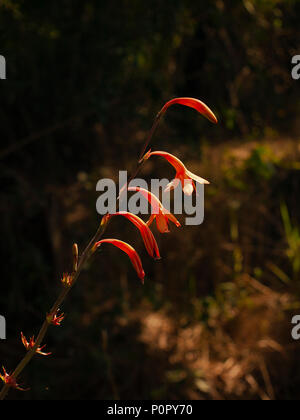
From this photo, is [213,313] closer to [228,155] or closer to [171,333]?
[171,333]

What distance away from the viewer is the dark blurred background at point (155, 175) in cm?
308

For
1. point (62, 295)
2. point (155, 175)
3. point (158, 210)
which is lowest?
point (62, 295)

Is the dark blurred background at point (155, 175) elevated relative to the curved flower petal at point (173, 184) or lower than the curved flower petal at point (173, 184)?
elevated

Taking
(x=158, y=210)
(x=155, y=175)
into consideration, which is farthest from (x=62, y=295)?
(x=155, y=175)

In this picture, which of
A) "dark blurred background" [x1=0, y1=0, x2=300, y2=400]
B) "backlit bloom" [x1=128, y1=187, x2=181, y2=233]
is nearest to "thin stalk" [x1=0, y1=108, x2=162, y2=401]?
"backlit bloom" [x1=128, y1=187, x2=181, y2=233]

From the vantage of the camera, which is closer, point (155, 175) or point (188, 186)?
point (188, 186)

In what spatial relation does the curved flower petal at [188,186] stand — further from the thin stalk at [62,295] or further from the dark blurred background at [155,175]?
the dark blurred background at [155,175]

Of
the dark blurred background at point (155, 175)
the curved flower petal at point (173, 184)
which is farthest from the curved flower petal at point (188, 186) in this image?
the dark blurred background at point (155, 175)

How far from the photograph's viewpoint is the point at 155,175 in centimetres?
384

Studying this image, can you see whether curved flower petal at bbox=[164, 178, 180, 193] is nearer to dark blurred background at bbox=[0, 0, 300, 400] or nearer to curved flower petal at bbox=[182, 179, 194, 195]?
curved flower petal at bbox=[182, 179, 194, 195]

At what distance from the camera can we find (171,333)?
3.61 m

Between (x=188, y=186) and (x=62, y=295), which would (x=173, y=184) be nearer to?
(x=188, y=186)

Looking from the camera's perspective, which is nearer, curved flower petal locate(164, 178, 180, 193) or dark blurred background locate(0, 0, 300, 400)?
curved flower petal locate(164, 178, 180, 193)

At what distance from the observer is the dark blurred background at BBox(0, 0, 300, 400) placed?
3076mm
